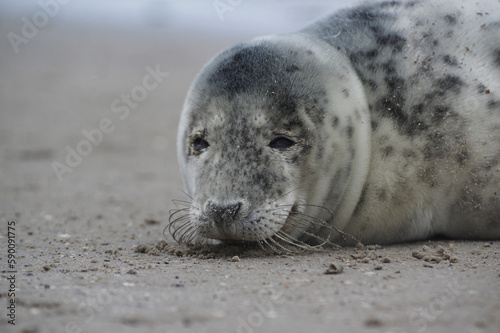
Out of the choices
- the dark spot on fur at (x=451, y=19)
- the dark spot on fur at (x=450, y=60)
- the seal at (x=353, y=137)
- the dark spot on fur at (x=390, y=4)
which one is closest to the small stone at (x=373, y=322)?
the seal at (x=353, y=137)

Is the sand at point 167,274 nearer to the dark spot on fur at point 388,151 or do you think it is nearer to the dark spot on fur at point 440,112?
the dark spot on fur at point 388,151

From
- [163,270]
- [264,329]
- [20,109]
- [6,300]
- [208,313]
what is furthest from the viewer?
[20,109]

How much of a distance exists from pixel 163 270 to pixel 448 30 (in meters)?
2.17

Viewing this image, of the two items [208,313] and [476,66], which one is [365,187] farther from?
[208,313]

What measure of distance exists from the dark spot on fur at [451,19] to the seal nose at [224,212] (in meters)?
1.72

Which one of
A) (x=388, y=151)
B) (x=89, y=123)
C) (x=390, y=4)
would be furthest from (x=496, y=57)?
(x=89, y=123)

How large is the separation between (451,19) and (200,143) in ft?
5.52

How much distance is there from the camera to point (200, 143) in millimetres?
3574

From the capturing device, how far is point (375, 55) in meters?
3.69

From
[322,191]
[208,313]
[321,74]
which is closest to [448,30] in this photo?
[321,74]

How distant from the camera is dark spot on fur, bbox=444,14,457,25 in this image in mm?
3768

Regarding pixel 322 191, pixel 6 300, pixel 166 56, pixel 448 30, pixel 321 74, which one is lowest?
pixel 6 300

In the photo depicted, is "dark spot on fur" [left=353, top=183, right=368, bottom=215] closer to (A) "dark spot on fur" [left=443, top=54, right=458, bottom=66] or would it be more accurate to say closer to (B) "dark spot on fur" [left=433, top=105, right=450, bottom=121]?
(B) "dark spot on fur" [left=433, top=105, right=450, bottom=121]

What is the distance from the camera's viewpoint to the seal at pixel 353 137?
3.37 m
